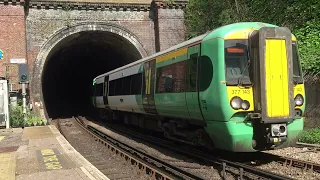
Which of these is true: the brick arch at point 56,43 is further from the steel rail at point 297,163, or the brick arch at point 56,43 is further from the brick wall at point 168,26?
the steel rail at point 297,163

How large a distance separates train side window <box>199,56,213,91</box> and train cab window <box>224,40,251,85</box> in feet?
1.39

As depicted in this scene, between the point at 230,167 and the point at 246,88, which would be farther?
the point at 230,167

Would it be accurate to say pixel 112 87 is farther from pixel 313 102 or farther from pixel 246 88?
pixel 246 88

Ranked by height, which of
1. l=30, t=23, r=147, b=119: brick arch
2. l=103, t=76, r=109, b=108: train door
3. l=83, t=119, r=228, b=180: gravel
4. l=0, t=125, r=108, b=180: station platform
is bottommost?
l=83, t=119, r=228, b=180: gravel

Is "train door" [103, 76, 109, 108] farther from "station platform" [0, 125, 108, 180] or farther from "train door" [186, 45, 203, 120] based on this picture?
"train door" [186, 45, 203, 120]

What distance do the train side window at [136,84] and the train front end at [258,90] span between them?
5.86 meters

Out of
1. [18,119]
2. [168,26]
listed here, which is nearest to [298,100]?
[18,119]

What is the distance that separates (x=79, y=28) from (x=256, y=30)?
1776 cm

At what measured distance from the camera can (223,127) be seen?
25.4 ft

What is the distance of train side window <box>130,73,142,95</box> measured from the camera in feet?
44.0

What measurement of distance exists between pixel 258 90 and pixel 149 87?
5022mm

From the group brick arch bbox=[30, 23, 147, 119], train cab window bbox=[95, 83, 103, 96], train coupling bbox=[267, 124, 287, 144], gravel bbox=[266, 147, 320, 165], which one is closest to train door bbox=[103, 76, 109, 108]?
train cab window bbox=[95, 83, 103, 96]

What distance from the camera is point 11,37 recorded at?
71.4 ft

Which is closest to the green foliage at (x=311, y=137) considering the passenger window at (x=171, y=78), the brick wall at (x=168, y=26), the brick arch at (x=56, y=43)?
the passenger window at (x=171, y=78)
